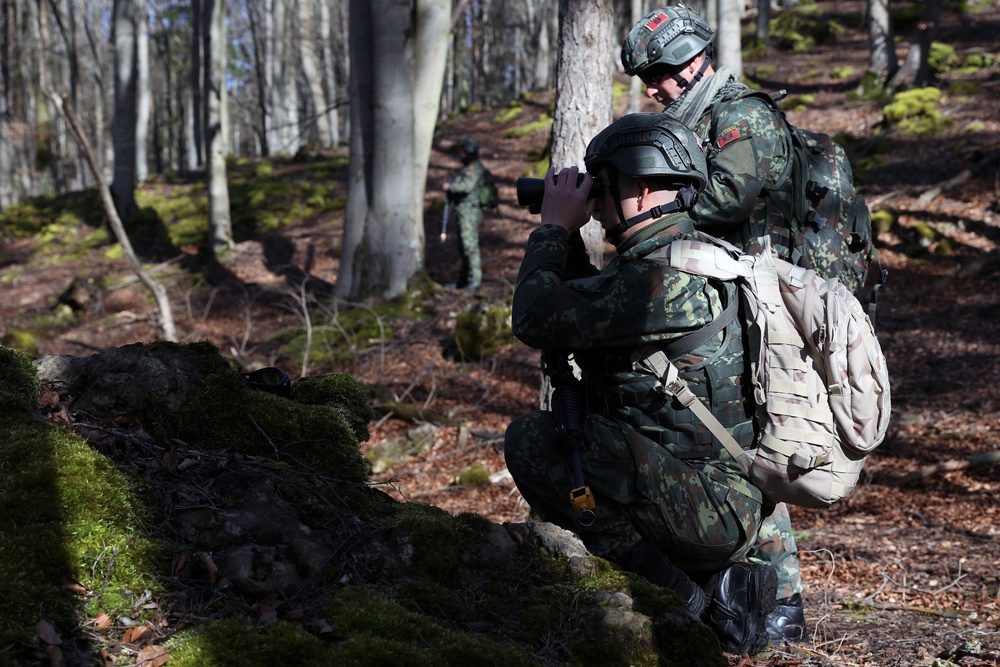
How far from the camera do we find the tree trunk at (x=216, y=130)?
54.9 ft

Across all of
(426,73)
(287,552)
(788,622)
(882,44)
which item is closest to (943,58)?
(882,44)

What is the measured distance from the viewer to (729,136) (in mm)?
3820

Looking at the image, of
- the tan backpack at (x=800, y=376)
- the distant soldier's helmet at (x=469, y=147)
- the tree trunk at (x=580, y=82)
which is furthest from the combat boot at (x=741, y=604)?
the distant soldier's helmet at (x=469, y=147)

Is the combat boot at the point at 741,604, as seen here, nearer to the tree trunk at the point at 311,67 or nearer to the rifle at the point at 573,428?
the rifle at the point at 573,428

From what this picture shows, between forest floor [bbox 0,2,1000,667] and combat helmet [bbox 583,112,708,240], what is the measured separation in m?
1.58

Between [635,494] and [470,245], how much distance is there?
32.7ft

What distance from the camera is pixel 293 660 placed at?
204 cm

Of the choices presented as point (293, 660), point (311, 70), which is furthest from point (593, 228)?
point (311, 70)

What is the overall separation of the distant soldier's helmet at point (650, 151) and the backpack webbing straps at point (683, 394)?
66cm

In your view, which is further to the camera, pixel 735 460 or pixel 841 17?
pixel 841 17

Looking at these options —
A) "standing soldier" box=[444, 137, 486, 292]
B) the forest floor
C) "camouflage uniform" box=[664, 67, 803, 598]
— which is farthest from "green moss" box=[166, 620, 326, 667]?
"standing soldier" box=[444, 137, 486, 292]

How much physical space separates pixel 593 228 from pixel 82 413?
3.45 metres

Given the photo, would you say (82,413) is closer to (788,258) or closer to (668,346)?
(668,346)

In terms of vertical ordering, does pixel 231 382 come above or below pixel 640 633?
above
